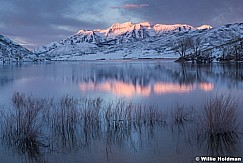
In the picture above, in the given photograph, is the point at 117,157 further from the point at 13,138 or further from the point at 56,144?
the point at 13,138

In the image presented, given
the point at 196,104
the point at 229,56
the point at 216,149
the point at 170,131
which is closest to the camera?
the point at 216,149

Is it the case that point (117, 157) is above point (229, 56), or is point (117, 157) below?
below

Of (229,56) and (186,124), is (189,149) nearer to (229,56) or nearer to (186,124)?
(186,124)

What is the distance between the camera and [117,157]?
10828 mm

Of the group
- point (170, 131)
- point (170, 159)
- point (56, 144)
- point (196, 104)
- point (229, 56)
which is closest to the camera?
point (170, 159)

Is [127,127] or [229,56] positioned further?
[229,56]

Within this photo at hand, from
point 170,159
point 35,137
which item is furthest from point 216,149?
point 35,137

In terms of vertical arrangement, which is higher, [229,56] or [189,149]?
[229,56]

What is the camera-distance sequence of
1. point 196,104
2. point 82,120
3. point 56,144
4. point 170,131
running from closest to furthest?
point 56,144 → point 170,131 → point 82,120 → point 196,104

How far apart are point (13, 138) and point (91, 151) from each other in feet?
12.1

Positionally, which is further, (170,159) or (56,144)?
(56,144)

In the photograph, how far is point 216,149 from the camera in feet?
36.7

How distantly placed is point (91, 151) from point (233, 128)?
6.46m

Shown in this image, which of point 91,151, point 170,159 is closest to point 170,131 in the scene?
point 170,159
